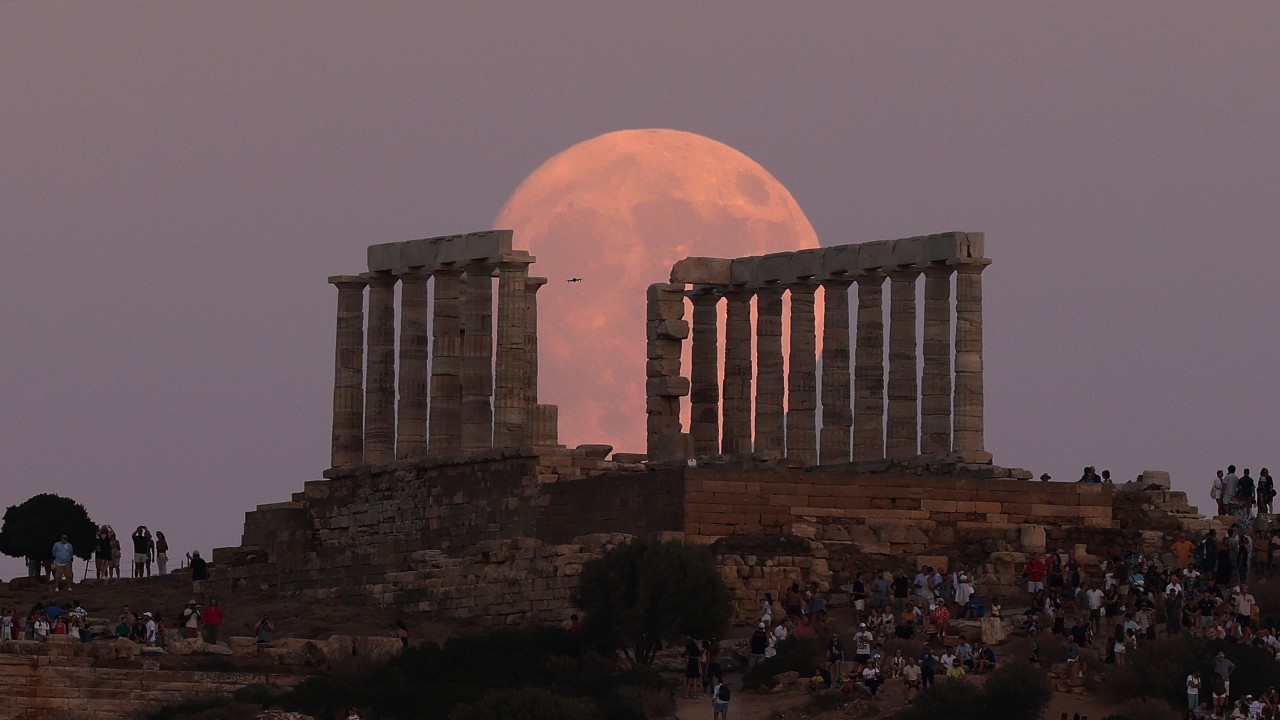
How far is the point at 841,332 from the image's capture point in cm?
10469

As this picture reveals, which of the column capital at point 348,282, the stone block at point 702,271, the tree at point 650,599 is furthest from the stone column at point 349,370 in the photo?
the tree at point 650,599

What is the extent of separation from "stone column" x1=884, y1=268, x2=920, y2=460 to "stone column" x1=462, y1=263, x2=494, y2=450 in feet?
30.1

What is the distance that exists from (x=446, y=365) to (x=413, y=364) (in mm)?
1428

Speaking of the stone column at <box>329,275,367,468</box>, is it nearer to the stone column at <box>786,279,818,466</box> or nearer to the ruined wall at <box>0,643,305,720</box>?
the stone column at <box>786,279,818,466</box>

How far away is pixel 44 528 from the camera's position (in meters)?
106

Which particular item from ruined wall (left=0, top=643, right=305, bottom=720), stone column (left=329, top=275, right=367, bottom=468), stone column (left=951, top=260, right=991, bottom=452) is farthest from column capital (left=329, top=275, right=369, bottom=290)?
ruined wall (left=0, top=643, right=305, bottom=720)

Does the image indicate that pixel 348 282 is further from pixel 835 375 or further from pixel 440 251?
pixel 835 375

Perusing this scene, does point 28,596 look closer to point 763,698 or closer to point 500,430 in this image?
point 500,430

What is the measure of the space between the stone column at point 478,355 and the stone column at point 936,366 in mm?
9724

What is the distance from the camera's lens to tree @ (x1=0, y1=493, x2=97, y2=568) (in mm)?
105750

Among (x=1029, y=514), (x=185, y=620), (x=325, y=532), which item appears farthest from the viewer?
(x=325, y=532)

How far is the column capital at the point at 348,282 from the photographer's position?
341 ft

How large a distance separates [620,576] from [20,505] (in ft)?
85.7

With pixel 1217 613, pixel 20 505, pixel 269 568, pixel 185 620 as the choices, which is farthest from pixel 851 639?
pixel 20 505
